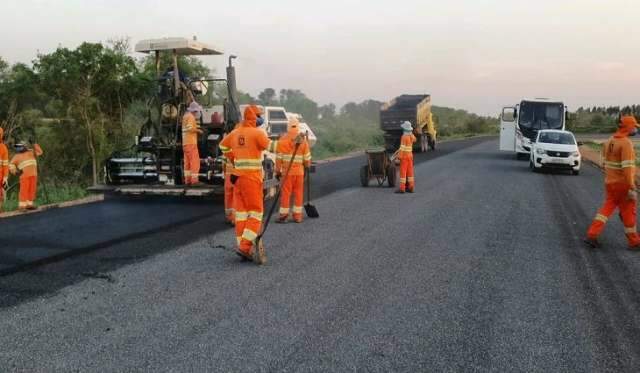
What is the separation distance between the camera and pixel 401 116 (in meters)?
30.3

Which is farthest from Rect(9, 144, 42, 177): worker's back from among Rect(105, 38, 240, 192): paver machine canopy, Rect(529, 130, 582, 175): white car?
Rect(529, 130, 582, 175): white car

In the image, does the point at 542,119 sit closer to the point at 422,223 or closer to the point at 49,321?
the point at 422,223

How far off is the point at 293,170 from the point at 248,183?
2.84 meters

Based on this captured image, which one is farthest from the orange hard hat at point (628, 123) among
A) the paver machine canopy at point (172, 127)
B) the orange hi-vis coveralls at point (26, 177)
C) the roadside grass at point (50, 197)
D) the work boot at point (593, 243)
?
the roadside grass at point (50, 197)

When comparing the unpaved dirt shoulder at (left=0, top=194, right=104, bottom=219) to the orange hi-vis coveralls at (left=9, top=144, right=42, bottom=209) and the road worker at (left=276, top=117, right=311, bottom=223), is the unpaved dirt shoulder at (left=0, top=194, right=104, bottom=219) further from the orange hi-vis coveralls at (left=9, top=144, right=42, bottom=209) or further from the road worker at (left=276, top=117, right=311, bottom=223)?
the road worker at (left=276, top=117, right=311, bottom=223)

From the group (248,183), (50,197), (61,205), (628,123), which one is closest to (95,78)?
(50,197)

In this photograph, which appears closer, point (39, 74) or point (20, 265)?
point (20, 265)

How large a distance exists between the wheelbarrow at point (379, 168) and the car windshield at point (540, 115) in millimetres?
11800

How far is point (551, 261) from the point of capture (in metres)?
7.35

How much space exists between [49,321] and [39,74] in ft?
74.7

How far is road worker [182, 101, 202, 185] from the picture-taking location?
11.7 meters

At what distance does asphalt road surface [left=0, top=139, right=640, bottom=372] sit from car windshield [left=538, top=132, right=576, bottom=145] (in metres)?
12.4

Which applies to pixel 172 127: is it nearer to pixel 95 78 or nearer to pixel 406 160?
pixel 406 160

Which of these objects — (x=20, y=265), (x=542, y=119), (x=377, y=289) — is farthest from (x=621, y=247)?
(x=542, y=119)
